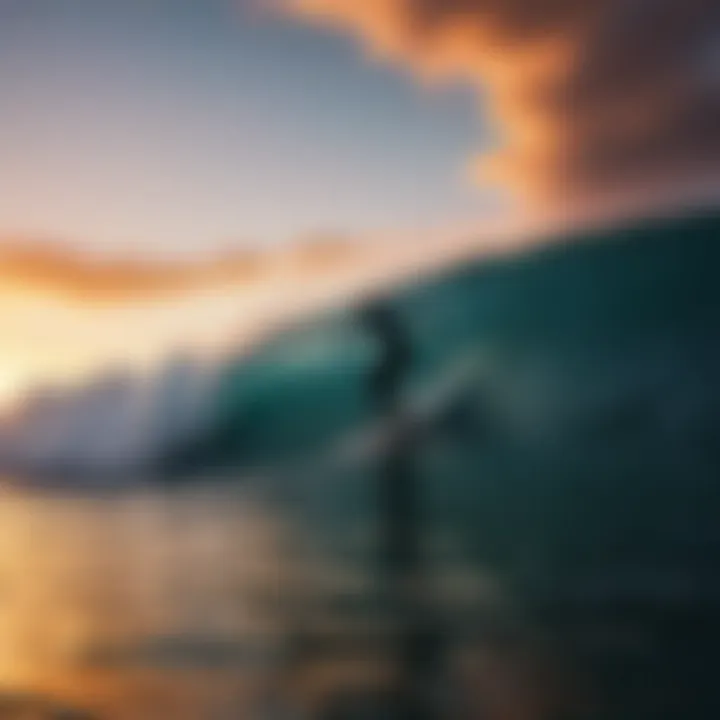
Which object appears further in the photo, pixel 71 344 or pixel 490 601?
pixel 71 344

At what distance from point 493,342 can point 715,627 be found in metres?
0.37

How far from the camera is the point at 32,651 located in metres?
1.07

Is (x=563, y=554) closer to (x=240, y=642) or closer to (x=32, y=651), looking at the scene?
(x=240, y=642)

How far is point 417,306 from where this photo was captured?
1.08m

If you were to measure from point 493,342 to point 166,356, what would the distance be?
0.37m

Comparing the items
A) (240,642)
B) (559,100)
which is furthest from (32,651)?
(559,100)

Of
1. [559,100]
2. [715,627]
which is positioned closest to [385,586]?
[715,627]

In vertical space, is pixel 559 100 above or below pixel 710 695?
above

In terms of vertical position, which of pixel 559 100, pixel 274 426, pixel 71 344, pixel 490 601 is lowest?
pixel 490 601

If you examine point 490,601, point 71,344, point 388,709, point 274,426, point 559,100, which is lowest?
point 388,709

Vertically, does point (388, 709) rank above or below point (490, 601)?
below

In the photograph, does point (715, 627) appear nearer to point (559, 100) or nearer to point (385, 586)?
point (385, 586)

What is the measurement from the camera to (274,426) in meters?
1.08

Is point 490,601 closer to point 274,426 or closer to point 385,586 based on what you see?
point 385,586
